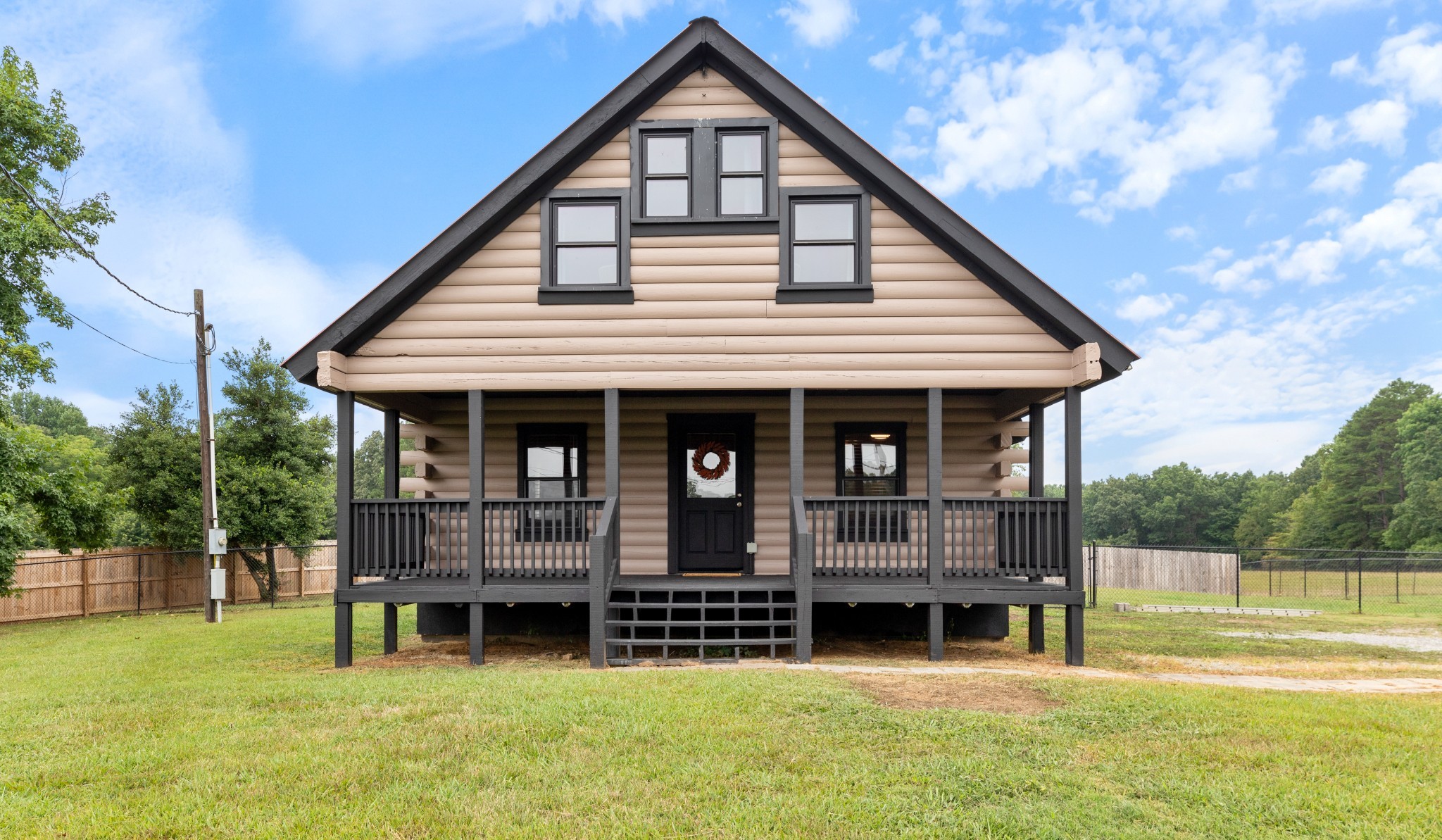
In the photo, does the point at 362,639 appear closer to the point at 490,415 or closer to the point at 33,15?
the point at 490,415

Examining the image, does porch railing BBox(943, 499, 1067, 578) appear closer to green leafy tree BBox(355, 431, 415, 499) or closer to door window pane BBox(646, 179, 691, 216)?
door window pane BBox(646, 179, 691, 216)

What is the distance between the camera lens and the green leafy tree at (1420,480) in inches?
1503

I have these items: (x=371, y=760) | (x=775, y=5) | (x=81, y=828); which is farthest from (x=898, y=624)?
(x=775, y=5)

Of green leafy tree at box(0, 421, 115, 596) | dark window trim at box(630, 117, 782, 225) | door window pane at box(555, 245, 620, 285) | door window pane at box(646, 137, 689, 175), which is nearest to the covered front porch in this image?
door window pane at box(555, 245, 620, 285)

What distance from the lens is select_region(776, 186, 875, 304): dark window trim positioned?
9.64 metres

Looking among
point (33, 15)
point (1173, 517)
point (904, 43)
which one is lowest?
point (1173, 517)

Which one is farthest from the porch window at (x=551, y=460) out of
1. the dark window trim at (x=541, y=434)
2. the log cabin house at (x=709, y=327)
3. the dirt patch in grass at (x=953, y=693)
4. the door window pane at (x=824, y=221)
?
the dirt patch in grass at (x=953, y=693)

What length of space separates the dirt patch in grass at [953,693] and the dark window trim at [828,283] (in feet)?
14.8

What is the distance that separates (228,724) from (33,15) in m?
22.7

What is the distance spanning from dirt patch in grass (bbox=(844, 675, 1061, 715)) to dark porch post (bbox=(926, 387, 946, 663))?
1.81m

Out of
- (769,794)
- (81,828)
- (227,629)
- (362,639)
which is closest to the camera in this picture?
(81,828)

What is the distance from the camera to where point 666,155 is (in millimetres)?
9984

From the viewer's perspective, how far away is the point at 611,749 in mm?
5137

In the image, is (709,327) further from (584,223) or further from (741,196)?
(584,223)
